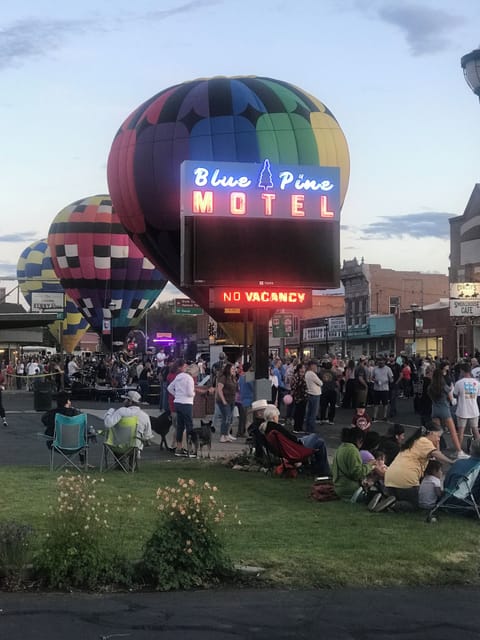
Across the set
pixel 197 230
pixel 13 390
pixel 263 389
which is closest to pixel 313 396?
pixel 263 389

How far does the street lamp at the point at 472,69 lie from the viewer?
34.8 ft

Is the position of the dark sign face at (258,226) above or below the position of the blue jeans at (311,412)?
above

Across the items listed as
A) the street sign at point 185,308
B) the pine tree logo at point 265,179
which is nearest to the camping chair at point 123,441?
the pine tree logo at point 265,179

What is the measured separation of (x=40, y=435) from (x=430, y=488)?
9.01 metres

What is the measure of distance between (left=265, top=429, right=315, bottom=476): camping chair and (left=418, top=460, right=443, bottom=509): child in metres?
3.37

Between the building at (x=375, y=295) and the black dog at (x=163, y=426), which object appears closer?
the black dog at (x=163, y=426)

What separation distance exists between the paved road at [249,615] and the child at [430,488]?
119 inches

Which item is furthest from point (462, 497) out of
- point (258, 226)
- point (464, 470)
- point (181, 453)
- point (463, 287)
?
point (463, 287)

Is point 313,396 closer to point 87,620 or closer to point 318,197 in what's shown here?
point 318,197

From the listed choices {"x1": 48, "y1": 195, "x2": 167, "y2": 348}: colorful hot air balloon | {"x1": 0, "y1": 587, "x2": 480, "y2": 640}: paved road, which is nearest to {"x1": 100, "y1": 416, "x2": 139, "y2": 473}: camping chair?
{"x1": 0, "y1": 587, "x2": 480, "y2": 640}: paved road

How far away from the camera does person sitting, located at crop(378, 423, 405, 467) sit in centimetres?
1248

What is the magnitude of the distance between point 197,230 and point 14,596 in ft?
36.5

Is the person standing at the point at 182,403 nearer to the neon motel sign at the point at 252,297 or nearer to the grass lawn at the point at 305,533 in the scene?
the neon motel sign at the point at 252,297

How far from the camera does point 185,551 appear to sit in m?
7.95
